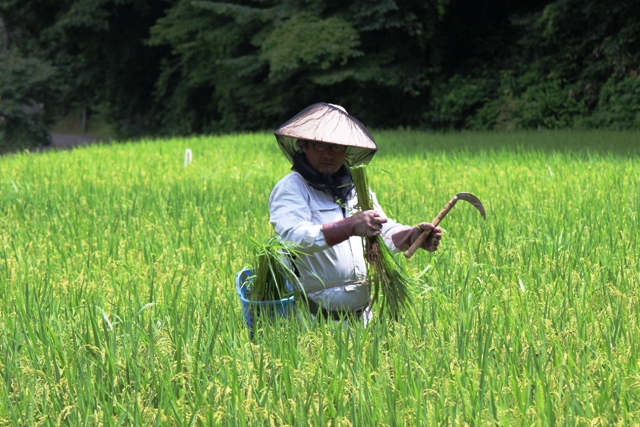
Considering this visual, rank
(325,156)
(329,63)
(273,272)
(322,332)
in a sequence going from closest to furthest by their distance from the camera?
(322,332)
(273,272)
(325,156)
(329,63)

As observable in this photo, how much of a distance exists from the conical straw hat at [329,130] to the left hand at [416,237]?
1.01 feet

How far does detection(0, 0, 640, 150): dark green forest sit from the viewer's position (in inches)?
737

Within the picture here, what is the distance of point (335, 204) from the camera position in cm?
330

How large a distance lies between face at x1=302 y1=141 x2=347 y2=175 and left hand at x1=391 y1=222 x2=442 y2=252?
34 centimetres

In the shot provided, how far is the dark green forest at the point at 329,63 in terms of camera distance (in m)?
18.7

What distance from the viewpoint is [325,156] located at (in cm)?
321

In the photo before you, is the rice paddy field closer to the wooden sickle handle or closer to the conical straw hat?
the conical straw hat

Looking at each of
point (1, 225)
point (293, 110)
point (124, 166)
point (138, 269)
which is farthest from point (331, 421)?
point (293, 110)

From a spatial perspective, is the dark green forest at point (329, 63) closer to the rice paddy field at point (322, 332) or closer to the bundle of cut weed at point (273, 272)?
the rice paddy field at point (322, 332)

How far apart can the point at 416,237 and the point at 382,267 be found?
0.50ft

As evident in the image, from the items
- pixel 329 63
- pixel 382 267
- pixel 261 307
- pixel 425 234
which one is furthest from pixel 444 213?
pixel 329 63

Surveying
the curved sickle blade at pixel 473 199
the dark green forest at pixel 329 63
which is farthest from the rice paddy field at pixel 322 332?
the dark green forest at pixel 329 63

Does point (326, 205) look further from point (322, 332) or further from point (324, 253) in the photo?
point (322, 332)

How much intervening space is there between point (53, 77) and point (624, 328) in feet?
84.2
